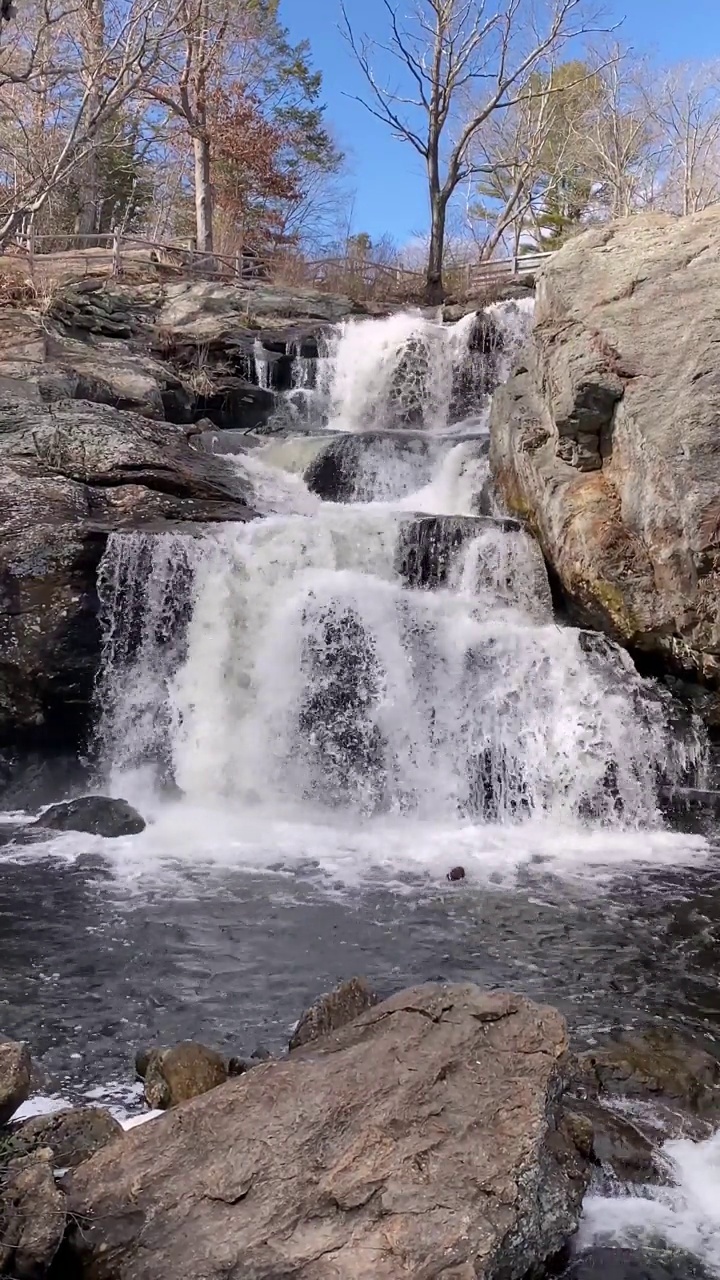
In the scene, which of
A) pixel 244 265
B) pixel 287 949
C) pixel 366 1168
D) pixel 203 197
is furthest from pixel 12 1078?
pixel 203 197

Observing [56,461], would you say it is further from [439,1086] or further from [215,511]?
[439,1086]

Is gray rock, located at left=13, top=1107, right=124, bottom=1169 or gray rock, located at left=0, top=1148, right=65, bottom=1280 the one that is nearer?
gray rock, located at left=0, top=1148, right=65, bottom=1280

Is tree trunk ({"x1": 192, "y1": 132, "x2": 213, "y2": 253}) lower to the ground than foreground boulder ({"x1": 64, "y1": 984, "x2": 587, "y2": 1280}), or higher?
higher

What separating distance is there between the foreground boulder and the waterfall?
485 centimetres

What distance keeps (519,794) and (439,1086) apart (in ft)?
17.1

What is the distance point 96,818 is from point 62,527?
3.03 meters

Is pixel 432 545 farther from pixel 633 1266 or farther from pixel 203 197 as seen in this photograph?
pixel 203 197

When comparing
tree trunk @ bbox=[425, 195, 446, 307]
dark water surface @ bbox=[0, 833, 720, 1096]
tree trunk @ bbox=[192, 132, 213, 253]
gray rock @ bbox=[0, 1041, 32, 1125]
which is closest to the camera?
gray rock @ bbox=[0, 1041, 32, 1125]

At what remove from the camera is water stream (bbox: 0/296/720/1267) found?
5.16 meters

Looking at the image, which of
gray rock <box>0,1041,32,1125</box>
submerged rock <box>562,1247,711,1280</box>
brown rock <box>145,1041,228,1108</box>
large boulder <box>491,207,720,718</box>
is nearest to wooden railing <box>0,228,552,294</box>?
large boulder <box>491,207,720,718</box>

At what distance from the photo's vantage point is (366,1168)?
2.84 meters

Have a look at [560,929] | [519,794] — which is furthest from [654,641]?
[560,929]

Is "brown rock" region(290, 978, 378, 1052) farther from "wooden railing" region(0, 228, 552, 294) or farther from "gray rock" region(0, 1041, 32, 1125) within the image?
"wooden railing" region(0, 228, 552, 294)

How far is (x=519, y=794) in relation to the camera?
8.17m
